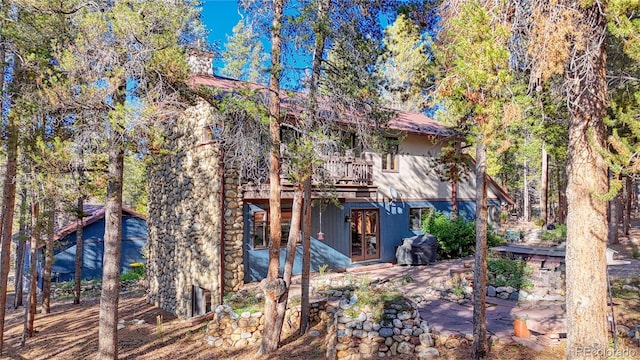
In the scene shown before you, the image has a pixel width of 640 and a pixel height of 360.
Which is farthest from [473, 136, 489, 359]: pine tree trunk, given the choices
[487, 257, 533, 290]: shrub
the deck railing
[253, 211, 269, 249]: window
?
[253, 211, 269, 249]: window

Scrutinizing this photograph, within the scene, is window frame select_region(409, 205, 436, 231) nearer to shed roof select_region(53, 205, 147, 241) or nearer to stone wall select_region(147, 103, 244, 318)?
stone wall select_region(147, 103, 244, 318)

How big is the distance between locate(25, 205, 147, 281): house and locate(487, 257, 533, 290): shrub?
52.4ft

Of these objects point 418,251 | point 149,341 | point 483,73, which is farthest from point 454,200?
point 483,73

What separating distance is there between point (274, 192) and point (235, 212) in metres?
3.28

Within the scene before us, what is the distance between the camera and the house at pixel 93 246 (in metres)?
18.5

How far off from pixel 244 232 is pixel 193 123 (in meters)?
3.40

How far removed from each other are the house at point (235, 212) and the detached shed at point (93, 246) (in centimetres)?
710

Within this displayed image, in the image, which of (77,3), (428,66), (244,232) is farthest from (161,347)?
(428,66)

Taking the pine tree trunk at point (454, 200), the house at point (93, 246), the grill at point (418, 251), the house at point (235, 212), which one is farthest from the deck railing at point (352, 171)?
the house at point (93, 246)

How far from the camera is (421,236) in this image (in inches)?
603

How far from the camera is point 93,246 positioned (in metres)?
19.4

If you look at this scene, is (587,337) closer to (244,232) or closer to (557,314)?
(557,314)

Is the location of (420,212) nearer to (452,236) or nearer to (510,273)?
(452,236)

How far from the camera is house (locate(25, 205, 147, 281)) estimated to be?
18.5m
